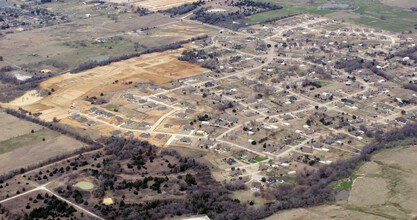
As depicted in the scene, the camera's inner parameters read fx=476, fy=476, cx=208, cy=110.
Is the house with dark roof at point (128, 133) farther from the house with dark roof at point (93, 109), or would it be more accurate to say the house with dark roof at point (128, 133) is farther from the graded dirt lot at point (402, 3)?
the graded dirt lot at point (402, 3)

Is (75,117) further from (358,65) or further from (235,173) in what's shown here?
(358,65)

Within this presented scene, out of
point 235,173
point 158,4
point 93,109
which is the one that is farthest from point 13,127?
point 158,4

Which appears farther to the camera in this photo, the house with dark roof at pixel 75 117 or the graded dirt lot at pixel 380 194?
the house with dark roof at pixel 75 117

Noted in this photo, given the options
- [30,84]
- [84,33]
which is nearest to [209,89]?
[30,84]

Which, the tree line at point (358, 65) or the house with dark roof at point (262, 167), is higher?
the tree line at point (358, 65)

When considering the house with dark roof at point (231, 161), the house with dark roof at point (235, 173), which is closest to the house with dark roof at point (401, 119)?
the house with dark roof at point (231, 161)
